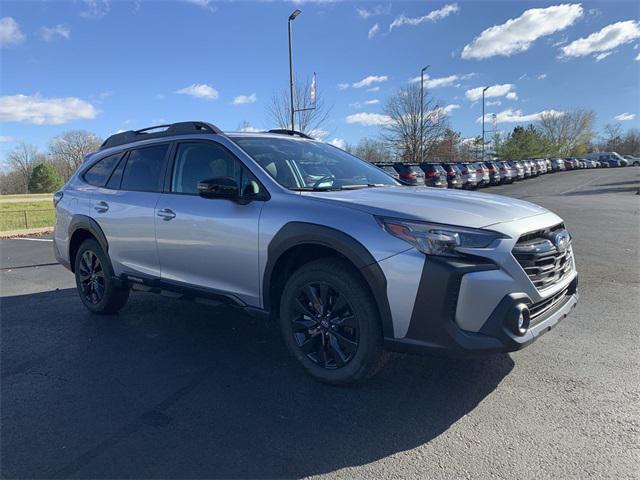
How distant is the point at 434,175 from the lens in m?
22.9

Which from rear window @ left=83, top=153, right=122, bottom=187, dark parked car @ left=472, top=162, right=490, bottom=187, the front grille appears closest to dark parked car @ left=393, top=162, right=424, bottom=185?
dark parked car @ left=472, top=162, right=490, bottom=187

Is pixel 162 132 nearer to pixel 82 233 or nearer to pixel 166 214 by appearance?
pixel 166 214

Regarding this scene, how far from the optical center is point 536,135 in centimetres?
7081

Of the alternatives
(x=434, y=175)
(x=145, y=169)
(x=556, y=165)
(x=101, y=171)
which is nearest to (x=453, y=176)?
(x=434, y=175)

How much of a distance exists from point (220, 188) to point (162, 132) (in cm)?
152

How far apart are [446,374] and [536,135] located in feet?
254

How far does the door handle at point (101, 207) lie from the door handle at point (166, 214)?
3.34 feet

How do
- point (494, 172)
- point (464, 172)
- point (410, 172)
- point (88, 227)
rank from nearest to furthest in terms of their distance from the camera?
1. point (88, 227)
2. point (410, 172)
3. point (464, 172)
4. point (494, 172)

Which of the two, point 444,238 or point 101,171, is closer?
point 444,238

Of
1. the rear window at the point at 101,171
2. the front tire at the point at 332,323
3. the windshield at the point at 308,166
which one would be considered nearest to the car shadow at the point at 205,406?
the front tire at the point at 332,323

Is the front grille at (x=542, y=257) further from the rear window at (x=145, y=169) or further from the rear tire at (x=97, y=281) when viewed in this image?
the rear tire at (x=97, y=281)

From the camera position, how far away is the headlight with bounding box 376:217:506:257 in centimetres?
262

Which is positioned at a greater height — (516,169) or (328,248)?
(516,169)

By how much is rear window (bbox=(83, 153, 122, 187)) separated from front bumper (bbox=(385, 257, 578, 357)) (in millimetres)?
3809
